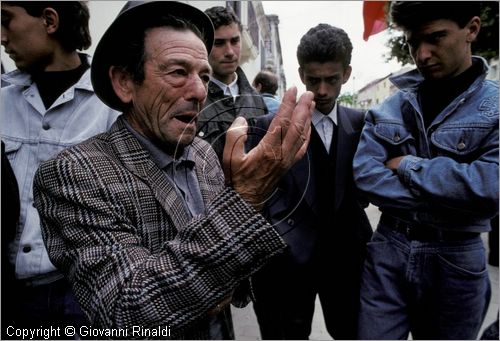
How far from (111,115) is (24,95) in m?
0.40

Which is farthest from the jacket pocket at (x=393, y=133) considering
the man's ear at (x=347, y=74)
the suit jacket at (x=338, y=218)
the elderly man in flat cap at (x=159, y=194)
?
the elderly man in flat cap at (x=159, y=194)

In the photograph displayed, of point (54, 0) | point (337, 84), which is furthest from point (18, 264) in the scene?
point (337, 84)

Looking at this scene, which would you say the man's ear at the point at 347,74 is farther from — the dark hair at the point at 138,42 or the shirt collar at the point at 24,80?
the shirt collar at the point at 24,80

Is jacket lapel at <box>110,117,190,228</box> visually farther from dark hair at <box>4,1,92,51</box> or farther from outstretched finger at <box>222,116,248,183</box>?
dark hair at <box>4,1,92,51</box>

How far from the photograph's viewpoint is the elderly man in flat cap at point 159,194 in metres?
0.94

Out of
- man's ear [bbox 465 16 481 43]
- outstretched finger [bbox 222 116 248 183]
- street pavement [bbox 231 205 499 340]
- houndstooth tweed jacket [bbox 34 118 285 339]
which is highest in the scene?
man's ear [bbox 465 16 481 43]

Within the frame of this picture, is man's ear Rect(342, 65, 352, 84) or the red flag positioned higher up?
the red flag

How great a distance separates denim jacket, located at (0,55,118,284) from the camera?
1.64m

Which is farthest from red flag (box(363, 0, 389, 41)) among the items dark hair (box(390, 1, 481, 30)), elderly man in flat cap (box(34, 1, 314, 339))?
elderly man in flat cap (box(34, 1, 314, 339))

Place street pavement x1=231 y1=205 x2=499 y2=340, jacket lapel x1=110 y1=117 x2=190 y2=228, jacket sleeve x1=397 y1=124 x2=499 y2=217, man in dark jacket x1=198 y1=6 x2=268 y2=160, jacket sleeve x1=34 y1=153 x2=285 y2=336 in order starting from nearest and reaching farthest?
jacket sleeve x1=34 y1=153 x2=285 y2=336
jacket lapel x1=110 y1=117 x2=190 y2=228
man in dark jacket x1=198 y1=6 x2=268 y2=160
jacket sleeve x1=397 y1=124 x2=499 y2=217
street pavement x1=231 y1=205 x2=499 y2=340

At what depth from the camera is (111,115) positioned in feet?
6.11

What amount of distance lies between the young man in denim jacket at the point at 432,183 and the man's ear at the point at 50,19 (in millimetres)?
1576

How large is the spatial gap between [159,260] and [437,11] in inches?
61.7

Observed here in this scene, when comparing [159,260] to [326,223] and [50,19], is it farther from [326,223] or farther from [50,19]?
[50,19]
